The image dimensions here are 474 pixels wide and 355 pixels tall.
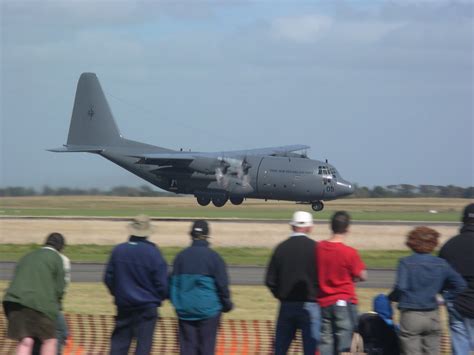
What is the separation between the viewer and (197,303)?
1028 centimetres

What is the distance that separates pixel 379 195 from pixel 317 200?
43218 millimetres

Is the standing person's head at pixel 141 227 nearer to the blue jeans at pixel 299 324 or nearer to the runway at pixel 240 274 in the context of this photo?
the blue jeans at pixel 299 324

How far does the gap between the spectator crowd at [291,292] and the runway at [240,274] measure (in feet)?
38.5

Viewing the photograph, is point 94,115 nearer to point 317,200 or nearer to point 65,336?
point 317,200

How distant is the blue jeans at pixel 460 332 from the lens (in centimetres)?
1068

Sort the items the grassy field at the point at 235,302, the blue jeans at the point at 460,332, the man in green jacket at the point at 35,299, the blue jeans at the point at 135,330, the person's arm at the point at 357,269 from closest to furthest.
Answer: the man in green jacket at the point at 35,299 < the person's arm at the point at 357,269 < the blue jeans at the point at 135,330 < the blue jeans at the point at 460,332 < the grassy field at the point at 235,302

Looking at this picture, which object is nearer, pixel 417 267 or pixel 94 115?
pixel 417 267

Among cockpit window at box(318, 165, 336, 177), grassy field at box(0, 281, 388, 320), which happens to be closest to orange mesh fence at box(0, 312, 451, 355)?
grassy field at box(0, 281, 388, 320)

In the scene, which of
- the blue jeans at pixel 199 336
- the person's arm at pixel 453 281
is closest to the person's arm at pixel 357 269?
the person's arm at pixel 453 281

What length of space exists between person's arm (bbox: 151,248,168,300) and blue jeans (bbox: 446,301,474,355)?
350cm

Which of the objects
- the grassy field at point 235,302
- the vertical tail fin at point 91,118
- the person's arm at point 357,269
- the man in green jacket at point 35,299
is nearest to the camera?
the man in green jacket at point 35,299

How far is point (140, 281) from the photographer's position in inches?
414

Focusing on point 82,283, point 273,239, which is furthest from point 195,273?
point 273,239

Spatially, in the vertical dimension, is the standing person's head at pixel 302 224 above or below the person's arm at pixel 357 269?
above
